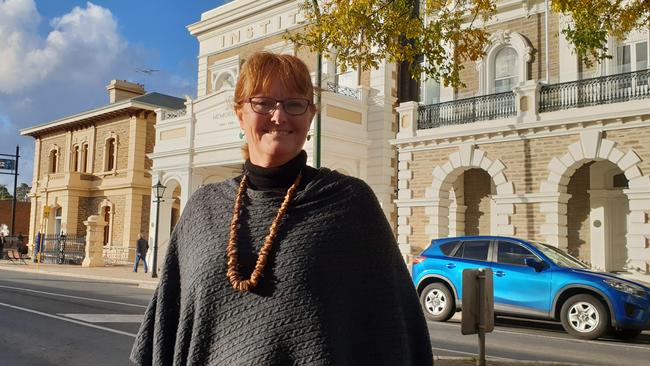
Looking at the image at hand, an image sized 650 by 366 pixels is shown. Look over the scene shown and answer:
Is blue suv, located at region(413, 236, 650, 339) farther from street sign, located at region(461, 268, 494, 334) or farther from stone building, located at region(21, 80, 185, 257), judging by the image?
stone building, located at region(21, 80, 185, 257)

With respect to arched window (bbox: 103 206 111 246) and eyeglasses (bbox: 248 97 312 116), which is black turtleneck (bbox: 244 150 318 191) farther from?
arched window (bbox: 103 206 111 246)

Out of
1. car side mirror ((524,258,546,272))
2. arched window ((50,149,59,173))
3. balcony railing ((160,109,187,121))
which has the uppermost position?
balcony railing ((160,109,187,121))

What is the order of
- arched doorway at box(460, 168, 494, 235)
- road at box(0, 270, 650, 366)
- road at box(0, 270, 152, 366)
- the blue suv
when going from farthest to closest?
arched doorway at box(460, 168, 494, 235)
the blue suv
road at box(0, 270, 650, 366)
road at box(0, 270, 152, 366)

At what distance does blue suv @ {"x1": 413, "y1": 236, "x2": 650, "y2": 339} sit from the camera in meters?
10.7

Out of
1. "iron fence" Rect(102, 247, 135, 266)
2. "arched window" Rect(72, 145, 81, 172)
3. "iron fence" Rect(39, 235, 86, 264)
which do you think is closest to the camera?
"iron fence" Rect(39, 235, 86, 264)

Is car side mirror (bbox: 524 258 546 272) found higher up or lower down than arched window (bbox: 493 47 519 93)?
lower down

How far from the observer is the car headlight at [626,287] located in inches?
423

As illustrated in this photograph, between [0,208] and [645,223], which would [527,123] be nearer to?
[645,223]

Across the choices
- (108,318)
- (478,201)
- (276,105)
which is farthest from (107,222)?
(276,105)

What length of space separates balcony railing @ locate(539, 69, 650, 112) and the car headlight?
744 cm

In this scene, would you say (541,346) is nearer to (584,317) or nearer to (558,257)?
(584,317)

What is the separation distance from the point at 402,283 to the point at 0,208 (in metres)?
66.5

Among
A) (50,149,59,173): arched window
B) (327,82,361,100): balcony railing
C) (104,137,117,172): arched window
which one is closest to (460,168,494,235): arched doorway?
(327,82,361,100): balcony railing

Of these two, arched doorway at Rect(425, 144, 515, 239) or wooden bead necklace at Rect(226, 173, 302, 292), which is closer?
wooden bead necklace at Rect(226, 173, 302, 292)
